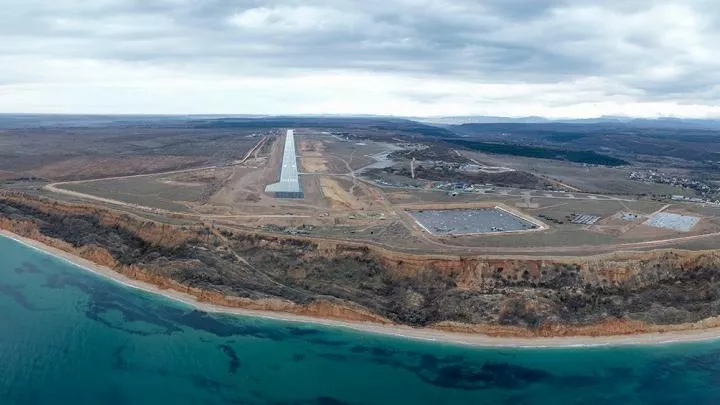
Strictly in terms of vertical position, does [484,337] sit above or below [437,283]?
below

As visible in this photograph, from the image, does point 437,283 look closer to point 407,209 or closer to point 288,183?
point 407,209

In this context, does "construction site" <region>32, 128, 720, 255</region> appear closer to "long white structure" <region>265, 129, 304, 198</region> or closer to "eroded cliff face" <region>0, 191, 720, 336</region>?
"long white structure" <region>265, 129, 304, 198</region>

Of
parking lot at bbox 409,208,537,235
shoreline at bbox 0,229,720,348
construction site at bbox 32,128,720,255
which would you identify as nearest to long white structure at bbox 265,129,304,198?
construction site at bbox 32,128,720,255

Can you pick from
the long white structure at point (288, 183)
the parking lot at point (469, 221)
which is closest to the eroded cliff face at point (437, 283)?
the parking lot at point (469, 221)

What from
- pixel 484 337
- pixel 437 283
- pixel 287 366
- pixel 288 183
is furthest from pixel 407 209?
pixel 287 366

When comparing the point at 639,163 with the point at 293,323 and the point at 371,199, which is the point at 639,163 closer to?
the point at 371,199

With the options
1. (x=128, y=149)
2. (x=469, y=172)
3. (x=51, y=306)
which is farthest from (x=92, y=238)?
(x=128, y=149)
